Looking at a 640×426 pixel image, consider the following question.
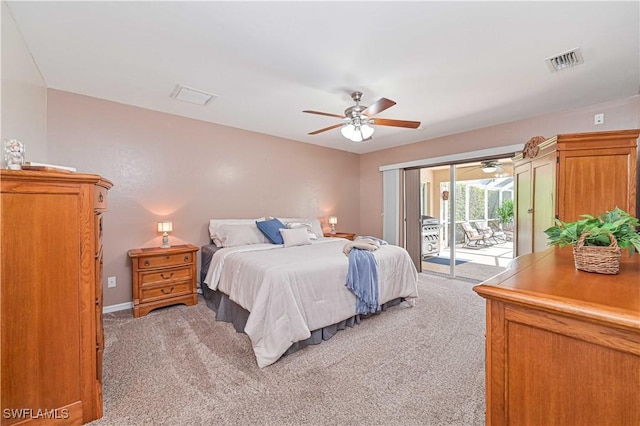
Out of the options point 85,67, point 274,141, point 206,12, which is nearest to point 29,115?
point 85,67

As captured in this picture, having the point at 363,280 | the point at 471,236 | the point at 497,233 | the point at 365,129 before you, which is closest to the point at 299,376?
the point at 363,280

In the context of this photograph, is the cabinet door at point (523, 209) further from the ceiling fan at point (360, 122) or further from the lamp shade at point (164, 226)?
the lamp shade at point (164, 226)

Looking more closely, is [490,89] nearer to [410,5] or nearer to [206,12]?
[410,5]

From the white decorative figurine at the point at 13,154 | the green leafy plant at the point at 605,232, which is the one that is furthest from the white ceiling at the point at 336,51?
the green leafy plant at the point at 605,232

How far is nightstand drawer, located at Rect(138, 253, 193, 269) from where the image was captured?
3043mm

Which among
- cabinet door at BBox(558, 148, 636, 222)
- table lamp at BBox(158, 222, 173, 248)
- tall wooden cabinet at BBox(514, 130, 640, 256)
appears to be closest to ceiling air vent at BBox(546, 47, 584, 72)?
tall wooden cabinet at BBox(514, 130, 640, 256)

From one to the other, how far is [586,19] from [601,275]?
187 centimetres

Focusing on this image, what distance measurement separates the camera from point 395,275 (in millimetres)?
3236

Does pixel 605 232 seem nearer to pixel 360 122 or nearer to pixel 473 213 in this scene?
pixel 360 122

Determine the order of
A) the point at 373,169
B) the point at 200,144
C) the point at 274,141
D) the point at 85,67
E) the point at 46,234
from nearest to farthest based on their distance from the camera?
the point at 46,234 < the point at 85,67 < the point at 200,144 < the point at 274,141 < the point at 373,169

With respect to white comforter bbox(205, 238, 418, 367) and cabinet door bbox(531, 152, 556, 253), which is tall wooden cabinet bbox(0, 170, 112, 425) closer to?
white comforter bbox(205, 238, 418, 367)

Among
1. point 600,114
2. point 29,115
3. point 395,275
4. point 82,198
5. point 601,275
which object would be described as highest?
point 600,114

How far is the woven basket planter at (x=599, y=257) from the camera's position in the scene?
1015 mm

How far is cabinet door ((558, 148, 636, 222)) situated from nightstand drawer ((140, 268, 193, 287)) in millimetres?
4057
